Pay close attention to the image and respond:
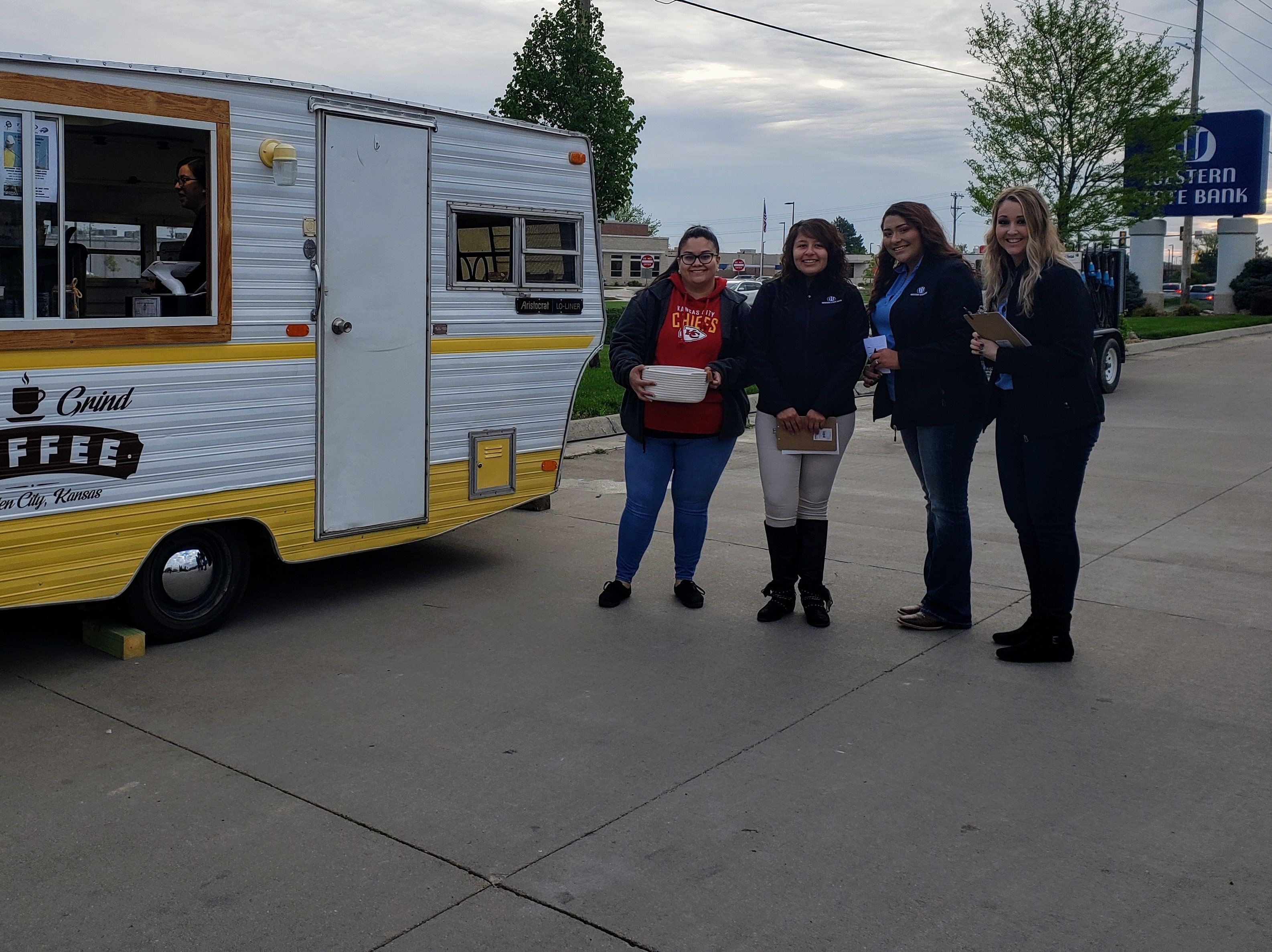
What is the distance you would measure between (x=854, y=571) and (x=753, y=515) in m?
1.79

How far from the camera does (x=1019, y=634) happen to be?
18.9ft

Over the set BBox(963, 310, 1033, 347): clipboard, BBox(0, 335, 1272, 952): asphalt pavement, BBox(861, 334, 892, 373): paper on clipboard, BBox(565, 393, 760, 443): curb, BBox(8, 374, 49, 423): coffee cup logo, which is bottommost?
BBox(0, 335, 1272, 952): asphalt pavement

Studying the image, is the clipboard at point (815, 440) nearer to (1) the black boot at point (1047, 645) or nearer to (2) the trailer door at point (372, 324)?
(1) the black boot at point (1047, 645)

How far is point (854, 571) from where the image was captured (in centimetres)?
736

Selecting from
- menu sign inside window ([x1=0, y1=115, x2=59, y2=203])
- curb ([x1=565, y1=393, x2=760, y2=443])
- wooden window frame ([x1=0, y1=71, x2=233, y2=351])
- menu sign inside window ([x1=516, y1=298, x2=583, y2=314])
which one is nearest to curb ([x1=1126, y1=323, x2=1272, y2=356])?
curb ([x1=565, y1=393, x2=760, y2=443])

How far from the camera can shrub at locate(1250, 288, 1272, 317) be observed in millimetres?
37156

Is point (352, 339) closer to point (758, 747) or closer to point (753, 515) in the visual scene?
point (758, 747)

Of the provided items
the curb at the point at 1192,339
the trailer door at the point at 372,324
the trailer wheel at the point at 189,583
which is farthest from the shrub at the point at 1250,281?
the trailer wheel at the point at 189,583

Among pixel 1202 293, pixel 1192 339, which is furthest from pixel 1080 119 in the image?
pixel 1202 293

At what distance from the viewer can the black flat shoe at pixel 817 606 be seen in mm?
6211

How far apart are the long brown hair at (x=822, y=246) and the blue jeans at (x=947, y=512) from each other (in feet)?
2.91

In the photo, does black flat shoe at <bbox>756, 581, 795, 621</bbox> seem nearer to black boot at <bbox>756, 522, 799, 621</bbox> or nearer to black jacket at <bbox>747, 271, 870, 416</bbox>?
black boot at <bbox>756, 522, 799, 621</bbox>

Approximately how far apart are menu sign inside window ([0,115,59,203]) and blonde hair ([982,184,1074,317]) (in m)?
3.99

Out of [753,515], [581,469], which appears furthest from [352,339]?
[581,469]
